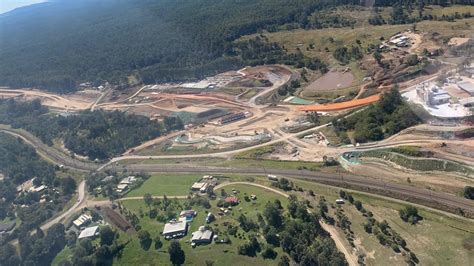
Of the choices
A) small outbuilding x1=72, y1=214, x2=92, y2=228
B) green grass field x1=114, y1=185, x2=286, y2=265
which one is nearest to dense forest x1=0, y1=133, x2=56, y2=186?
small outbuilding x1=72, y1=214, x2=92, y2=228

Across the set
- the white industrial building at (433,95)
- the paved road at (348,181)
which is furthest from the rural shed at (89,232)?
the white industrial building at (433,95)

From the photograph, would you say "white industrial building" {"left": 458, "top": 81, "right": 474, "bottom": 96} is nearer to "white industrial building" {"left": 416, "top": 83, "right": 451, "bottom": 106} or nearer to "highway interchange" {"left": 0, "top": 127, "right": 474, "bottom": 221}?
"white industrial building" {"left": 416, "top": 83, "right": 451, "bottom": 106}

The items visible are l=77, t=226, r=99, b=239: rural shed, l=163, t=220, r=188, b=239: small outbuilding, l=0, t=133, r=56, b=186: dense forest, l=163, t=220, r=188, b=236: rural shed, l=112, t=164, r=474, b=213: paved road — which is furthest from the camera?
l=0, t=133, r=56, b=186: dense forest

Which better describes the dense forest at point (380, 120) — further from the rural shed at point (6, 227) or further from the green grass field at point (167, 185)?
the rural shed at point (6, 227)

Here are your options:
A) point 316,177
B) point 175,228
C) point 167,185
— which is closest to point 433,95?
point 316,177

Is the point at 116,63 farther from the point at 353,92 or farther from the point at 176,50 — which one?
the point at 353,92

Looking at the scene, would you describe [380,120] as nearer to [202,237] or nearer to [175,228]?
[202,237]
